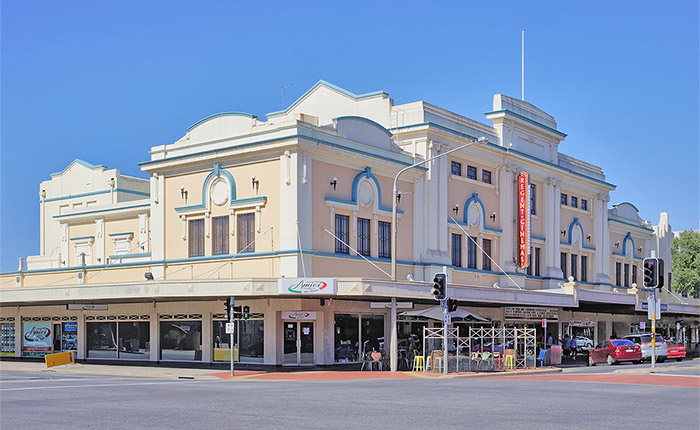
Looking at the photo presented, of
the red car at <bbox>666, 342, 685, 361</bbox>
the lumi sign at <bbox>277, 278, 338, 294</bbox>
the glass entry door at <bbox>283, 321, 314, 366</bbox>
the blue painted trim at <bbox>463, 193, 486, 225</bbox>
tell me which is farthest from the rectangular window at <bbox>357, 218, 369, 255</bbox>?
the red car at <bbox>666, 342, 685, 361</bbox>

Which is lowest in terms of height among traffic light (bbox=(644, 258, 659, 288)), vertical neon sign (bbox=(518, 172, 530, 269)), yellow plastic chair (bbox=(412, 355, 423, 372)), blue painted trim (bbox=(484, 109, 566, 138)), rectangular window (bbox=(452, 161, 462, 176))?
yellow plastic chair (bbox=(412, 355, 423, 372))

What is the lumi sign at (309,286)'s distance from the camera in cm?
3550

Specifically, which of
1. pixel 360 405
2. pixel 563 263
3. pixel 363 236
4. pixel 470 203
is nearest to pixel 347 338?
pixel 363 236

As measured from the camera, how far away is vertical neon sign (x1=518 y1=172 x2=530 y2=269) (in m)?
52.9

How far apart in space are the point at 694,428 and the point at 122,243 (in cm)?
4292

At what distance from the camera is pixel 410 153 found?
45781mm

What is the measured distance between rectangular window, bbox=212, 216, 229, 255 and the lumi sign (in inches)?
266

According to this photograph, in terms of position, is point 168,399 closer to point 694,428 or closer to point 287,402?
point 287,402

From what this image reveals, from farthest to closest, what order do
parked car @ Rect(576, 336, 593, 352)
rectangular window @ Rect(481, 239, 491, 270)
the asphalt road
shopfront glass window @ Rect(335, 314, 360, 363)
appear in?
1. parked car @ Rect(576, 336, 593, 352)
2. rectangular window @ Rect(481, 239, 491, 270)
3. shopfront glass window @ Rect(335, 314, 360, 363)
4. the asphalt road

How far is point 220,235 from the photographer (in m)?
42.1

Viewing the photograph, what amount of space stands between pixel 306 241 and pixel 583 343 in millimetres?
25606

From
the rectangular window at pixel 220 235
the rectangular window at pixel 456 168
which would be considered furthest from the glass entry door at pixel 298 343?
the rectangular window at pixel 456 168

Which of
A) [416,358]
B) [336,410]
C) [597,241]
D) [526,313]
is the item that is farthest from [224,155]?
[597,241]

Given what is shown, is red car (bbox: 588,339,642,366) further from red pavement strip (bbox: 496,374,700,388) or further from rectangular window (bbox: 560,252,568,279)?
rectangular window (bbox: 560,252,568,279)
